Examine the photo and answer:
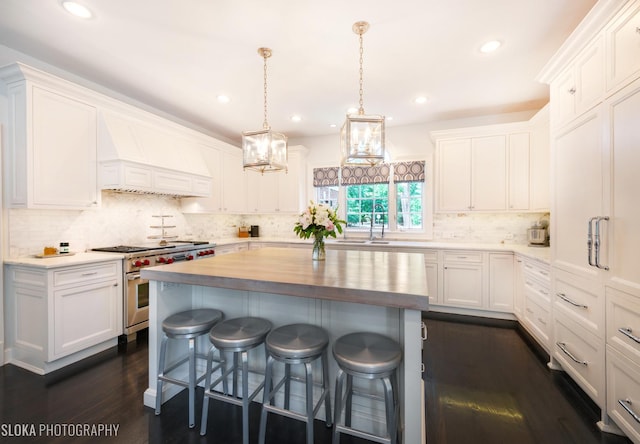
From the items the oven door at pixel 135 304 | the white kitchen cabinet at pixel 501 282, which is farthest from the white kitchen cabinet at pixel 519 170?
the oven door at pixel 135 304

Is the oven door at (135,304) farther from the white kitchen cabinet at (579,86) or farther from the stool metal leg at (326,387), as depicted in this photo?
the white kitchen cabinet at (579,86)

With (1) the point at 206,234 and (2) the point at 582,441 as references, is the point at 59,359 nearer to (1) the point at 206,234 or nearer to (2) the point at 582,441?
(1) the point at 206,234

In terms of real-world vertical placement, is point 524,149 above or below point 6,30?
below

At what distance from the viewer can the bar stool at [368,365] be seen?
1.38 metres

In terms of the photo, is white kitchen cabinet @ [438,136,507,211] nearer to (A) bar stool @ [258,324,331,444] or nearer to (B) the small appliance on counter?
(B) the small appliance on counter

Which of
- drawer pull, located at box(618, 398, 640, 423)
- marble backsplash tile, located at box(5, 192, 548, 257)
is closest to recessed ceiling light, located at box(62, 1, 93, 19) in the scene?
marble backsplash tile, located at box(5, 192, 548, 257)

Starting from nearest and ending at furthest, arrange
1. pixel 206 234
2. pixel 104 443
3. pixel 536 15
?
1. pixel 104 443
2. pixel 536 15
3. pixel 206 234

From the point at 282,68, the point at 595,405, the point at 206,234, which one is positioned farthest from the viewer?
the point at 206,234

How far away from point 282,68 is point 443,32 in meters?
1.52

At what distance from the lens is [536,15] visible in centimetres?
210

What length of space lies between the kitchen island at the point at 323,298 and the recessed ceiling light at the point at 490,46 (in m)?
2.00

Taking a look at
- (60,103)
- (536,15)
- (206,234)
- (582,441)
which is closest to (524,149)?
(536,15)

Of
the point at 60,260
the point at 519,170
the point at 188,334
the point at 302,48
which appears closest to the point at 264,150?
the point at 302,48

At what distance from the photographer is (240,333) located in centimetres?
171
